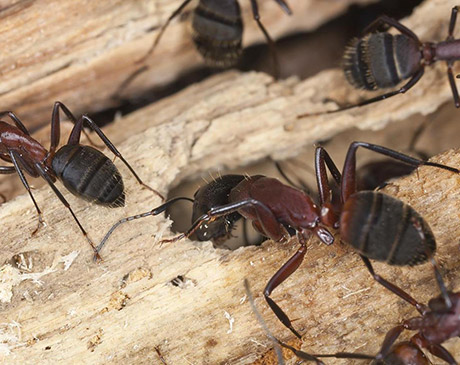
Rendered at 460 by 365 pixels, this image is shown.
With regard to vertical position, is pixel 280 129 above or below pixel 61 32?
below

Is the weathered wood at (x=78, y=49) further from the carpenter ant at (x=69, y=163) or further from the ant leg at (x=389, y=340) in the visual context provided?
the ant leg at (x=389, y=340)

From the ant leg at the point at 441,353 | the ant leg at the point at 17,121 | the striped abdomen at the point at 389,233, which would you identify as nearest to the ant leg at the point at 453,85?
the striped abdomen at the point at 389,233

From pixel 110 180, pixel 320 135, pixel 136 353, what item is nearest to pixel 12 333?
pixel 136 353

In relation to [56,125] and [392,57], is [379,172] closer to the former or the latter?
[392,57]

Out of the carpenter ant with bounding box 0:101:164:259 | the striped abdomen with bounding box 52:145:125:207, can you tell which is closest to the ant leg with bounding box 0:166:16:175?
the carpenter ant with bounding box 0:101:164:259

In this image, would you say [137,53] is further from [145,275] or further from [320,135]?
[145,275]

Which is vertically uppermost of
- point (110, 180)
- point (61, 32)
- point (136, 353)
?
point (61, 32)

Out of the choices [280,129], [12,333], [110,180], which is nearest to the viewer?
[12,333]
